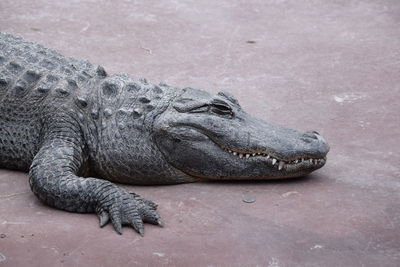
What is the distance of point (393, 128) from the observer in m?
6.99

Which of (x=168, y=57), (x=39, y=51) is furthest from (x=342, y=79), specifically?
(x=39, y=51)

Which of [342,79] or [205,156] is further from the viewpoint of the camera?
[342,79]

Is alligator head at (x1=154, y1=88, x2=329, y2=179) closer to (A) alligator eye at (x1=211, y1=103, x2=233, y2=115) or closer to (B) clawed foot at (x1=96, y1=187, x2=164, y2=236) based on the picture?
(A) alligator eye at (x1=211, y1=103, x2=233, y2=115)

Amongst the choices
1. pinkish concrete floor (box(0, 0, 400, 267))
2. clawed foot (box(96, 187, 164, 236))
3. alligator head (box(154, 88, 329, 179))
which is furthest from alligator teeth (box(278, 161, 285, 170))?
clawed foot (box(96, 187, 164, 236))

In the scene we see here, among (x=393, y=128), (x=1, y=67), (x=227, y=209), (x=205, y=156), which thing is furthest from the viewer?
(x=393, y=128)

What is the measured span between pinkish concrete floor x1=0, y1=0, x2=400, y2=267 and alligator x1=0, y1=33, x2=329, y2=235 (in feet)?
0.53

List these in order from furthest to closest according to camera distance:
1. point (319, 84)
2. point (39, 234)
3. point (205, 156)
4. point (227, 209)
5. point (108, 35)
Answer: point (108, 35) → point (319, 84) → point (205, 156) → point (227, 209) → point (39, 234)

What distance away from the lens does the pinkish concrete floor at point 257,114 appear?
489 centimetres

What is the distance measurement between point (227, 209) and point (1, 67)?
2.34 m

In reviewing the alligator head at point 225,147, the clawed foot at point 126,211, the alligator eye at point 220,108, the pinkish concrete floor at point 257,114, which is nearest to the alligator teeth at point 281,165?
the alligator head at point 225,147

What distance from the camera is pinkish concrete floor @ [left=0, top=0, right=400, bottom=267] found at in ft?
16.1

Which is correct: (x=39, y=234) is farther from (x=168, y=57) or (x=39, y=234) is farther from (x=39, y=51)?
(x=168, y=57)

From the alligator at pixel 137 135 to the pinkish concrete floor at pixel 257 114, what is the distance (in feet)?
0.53

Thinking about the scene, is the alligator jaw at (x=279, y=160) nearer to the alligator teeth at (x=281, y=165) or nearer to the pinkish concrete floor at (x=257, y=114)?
the alligator teeth at (x=281, y=165)
